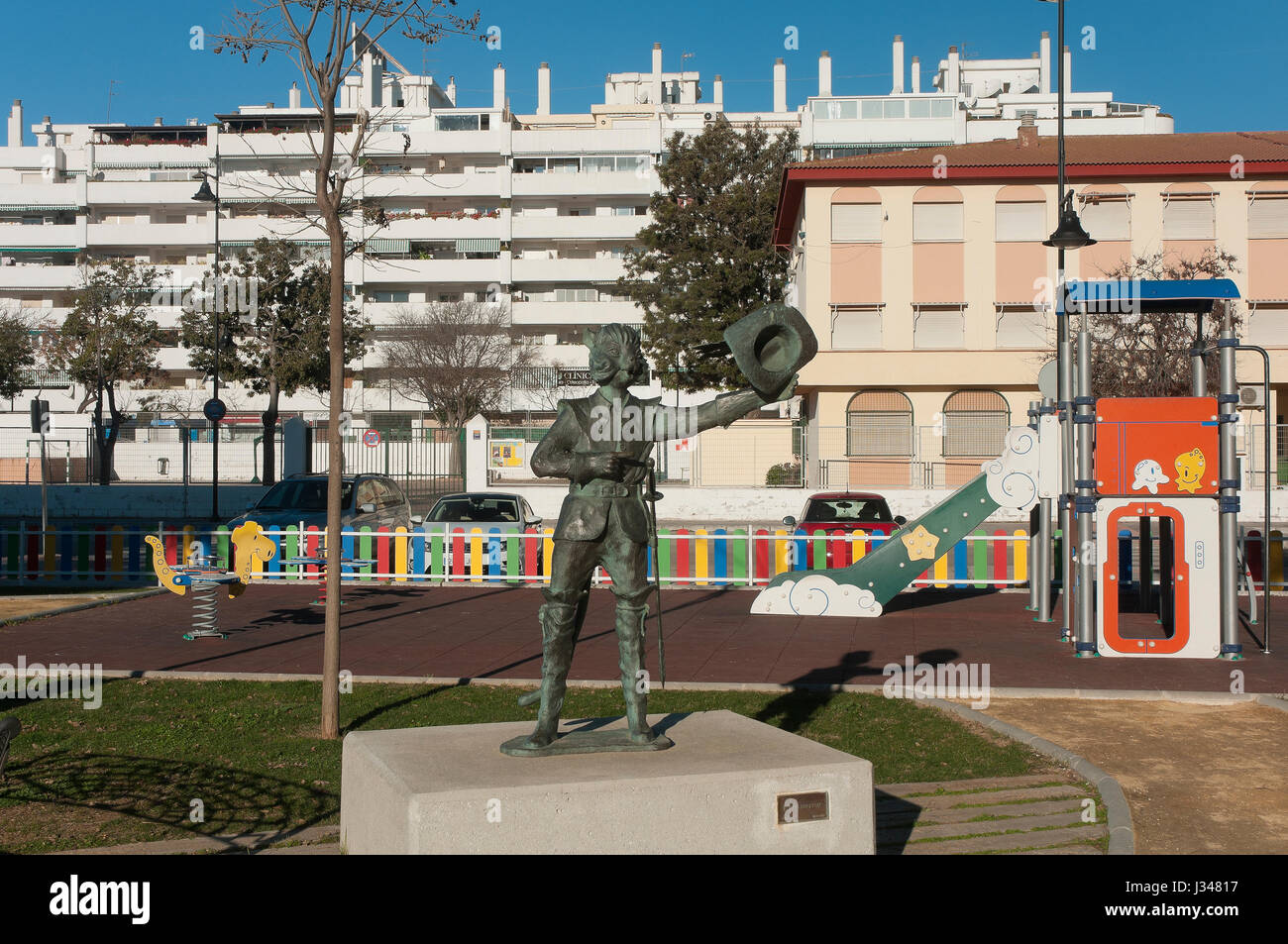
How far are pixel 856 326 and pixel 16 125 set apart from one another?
208 feet

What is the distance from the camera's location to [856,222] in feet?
122

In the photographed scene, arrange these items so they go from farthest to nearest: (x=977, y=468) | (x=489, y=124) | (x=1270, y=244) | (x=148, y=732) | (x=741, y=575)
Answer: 1. (x=489, y=124)
2. (x=1270, y=244)
3. (x=977, y=468)
4. (x=741, y=575)
5. (x=148, y=732)

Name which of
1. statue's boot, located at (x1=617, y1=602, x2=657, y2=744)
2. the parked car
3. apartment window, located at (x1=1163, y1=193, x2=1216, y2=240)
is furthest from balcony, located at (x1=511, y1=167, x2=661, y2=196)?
statue's boot, located at (x1=617, y1=602, x2=657, y2=744)

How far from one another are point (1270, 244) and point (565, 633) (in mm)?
36485

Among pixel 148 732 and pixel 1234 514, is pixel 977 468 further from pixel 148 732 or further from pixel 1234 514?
pixel 148 732

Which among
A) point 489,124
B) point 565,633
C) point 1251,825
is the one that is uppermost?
point 489,124

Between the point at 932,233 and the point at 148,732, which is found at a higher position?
the point at 932,233

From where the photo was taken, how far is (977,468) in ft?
108

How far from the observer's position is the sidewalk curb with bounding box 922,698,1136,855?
6449 millimetres

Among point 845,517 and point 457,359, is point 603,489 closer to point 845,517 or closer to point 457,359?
point 845,517

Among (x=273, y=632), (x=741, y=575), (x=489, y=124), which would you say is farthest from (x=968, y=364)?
(x=489, y=124)

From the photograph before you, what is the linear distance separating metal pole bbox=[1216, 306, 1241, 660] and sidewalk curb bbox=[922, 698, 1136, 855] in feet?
13.5

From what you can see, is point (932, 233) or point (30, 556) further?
point (932, 233)

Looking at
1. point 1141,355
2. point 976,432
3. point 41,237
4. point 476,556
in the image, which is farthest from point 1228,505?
point 41,237
